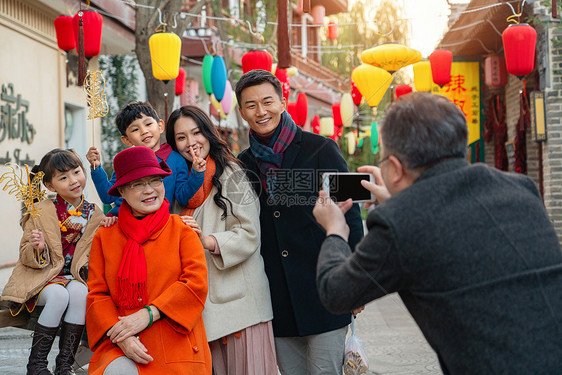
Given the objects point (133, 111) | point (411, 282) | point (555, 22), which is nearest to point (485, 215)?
point (411, 282)

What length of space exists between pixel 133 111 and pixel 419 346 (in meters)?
3.88

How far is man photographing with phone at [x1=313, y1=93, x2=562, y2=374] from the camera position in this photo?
182 cm

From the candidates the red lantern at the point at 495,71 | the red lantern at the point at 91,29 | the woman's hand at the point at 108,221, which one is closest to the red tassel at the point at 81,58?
the red lantern at the point at 91,29

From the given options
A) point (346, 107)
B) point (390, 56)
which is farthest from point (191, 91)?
point (390, 56)

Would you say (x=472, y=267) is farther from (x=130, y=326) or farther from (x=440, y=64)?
(x=440, y=64)

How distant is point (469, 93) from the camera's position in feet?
41.6

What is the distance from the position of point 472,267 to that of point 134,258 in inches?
64.0

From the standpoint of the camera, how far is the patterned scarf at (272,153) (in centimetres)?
329

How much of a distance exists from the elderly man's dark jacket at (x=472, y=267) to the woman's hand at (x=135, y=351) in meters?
1.29

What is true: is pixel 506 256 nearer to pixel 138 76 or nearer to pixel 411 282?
pixel 411 282

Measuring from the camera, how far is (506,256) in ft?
6.00

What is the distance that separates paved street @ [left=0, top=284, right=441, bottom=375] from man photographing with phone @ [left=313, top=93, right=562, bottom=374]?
359 centimetres

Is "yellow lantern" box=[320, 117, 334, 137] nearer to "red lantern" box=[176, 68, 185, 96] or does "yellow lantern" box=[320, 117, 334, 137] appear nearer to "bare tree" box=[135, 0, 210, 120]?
"red lantern" box=[176, 68, 185, 96]

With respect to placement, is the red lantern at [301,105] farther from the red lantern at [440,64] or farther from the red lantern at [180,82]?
the red lantern at [440,64]
